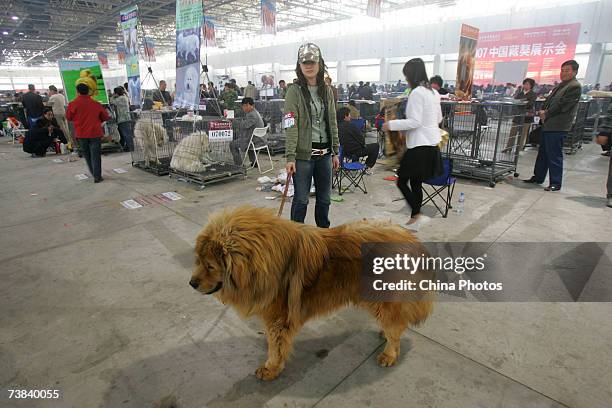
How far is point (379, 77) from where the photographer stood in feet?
84.2

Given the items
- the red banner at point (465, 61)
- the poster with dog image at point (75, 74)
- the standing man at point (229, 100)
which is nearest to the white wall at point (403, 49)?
the poster with dog image at point (75, 74)

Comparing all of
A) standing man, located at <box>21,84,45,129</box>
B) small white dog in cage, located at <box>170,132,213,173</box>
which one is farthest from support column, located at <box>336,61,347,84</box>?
small white dog in cage, located at <box>170,132,213,173</box>

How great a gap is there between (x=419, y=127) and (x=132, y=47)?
830 cm

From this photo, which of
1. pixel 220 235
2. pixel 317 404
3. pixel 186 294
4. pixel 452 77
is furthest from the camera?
pixel 452 77

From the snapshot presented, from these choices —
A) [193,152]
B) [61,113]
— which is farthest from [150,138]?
[61,113]

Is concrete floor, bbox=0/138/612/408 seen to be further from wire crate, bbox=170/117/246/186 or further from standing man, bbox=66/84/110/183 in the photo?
standing man, bbox=66/84/110/183

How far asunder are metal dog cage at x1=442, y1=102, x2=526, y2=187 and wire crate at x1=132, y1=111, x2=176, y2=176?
229 inches

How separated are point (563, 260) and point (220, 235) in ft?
11.5

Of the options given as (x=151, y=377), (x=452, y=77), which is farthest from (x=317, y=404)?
(x=452, y=77)

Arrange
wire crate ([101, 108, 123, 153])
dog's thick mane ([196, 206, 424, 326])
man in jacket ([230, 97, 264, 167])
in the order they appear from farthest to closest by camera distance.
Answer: wire crate ([101, 108, 123, 153]) < man in jacket ([230, 97, 264, 167]) < dog's thick mane ([196, 206, 424, 326])

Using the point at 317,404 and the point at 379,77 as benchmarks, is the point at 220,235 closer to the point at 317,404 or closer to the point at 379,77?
the point at 317,404

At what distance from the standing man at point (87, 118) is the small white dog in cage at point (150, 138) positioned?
2.55 ft

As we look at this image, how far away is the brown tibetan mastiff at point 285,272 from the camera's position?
61.7 inches
